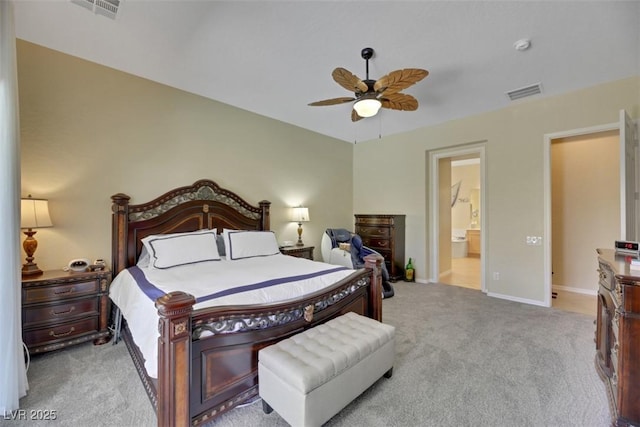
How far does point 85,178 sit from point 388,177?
497 cm

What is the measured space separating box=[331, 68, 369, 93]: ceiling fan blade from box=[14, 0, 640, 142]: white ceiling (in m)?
0.47

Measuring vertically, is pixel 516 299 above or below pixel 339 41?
below

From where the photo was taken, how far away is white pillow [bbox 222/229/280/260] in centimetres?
345

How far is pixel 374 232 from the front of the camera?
5512 mm

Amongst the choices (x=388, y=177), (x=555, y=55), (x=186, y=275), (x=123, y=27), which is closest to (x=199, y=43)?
(x=123, y=27)

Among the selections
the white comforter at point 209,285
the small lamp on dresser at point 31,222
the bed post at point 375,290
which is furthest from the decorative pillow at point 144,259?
the bed post at point 375,290

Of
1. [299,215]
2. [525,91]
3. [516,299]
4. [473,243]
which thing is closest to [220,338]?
A: [299,215]

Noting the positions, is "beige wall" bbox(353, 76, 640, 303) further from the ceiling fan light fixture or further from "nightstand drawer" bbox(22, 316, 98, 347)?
"nightstand drawer" bbox(22, 316, 98, 347)

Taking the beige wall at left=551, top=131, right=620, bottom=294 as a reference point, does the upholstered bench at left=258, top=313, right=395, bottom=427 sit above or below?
below

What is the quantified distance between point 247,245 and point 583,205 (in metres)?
5.54

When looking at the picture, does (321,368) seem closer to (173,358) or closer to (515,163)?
(173,358)

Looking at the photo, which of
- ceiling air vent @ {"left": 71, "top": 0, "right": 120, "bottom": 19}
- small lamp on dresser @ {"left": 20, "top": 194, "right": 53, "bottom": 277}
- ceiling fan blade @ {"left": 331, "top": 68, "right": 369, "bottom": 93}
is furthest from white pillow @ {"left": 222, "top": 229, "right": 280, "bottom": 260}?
ceiling air vent @ {"left": 71, "top": 0, "right": 120, "bottom": 19}

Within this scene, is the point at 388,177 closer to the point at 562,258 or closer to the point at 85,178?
the point at 562,258

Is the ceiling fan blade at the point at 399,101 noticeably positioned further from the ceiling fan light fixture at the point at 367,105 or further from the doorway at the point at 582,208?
the doorway at the point at 582,208
